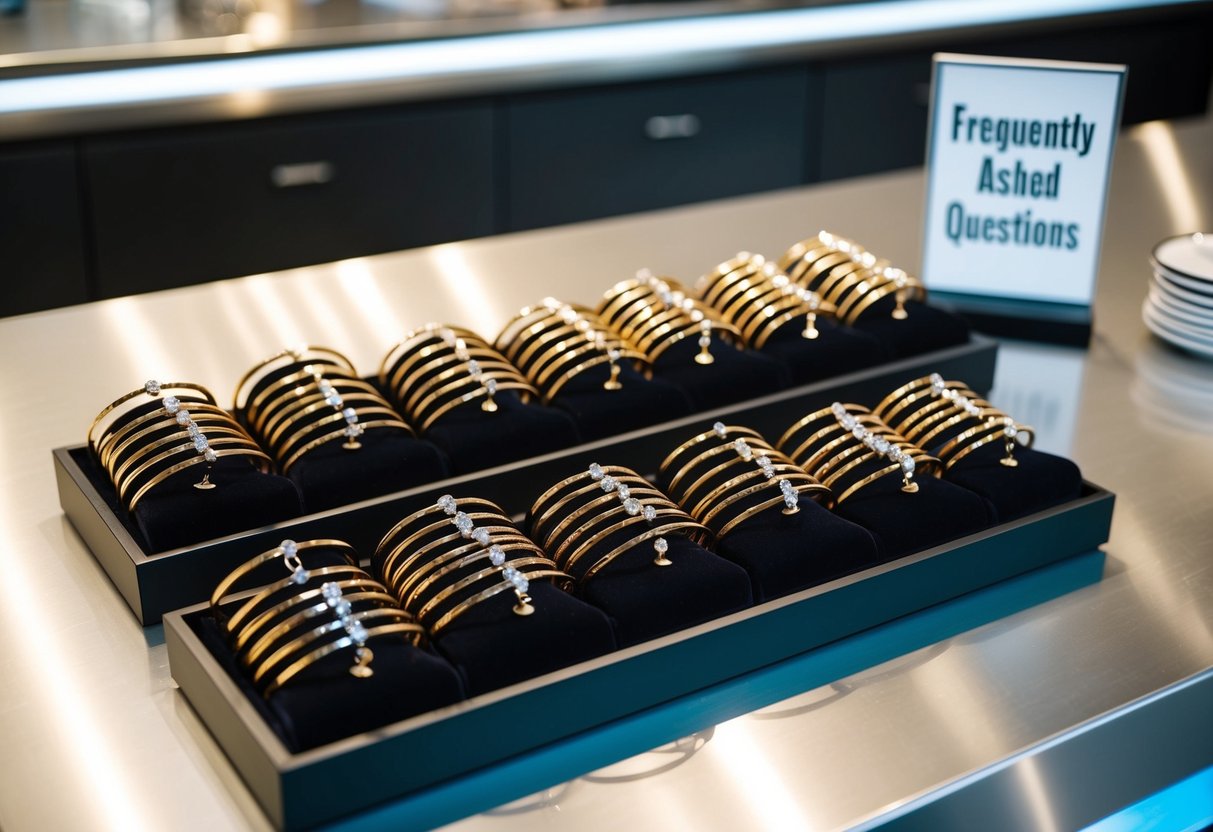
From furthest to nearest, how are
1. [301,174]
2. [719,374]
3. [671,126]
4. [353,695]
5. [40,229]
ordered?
[671,126]
[301,174]
[40,229]
[719,374]
[353,695]

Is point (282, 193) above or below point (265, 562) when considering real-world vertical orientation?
below

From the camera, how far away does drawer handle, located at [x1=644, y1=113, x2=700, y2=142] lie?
10.3 feet

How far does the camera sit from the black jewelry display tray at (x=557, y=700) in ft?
2.49

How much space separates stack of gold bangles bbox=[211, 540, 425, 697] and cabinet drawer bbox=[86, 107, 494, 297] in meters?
1.87

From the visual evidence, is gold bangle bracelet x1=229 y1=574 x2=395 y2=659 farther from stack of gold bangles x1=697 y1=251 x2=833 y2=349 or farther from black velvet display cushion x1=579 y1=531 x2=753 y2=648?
stack of gold bangles x1=697 y1=251 x2=833 y2=349

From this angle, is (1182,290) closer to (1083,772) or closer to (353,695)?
(1083,772)

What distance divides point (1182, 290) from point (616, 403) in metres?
0.66

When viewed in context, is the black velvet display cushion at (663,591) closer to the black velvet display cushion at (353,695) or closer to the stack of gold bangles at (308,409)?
the black velvet display cushion at (353,695)

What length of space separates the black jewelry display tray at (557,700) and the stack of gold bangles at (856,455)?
75 millimetres

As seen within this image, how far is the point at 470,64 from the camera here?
9.33ft

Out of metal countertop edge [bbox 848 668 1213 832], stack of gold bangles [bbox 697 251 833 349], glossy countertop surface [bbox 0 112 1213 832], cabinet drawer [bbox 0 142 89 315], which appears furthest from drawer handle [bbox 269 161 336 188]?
metal countertop edge [bbox 848 668 1213 832]

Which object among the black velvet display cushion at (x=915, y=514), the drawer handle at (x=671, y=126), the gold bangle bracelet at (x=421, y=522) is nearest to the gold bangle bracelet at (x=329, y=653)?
the gold bangle bracelet at (x=421, y=522)

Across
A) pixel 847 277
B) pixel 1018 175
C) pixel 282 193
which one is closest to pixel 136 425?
pixel 847 277

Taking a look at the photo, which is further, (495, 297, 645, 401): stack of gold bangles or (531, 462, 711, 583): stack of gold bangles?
(495, 297, 645, 401): stack of gold bangles
